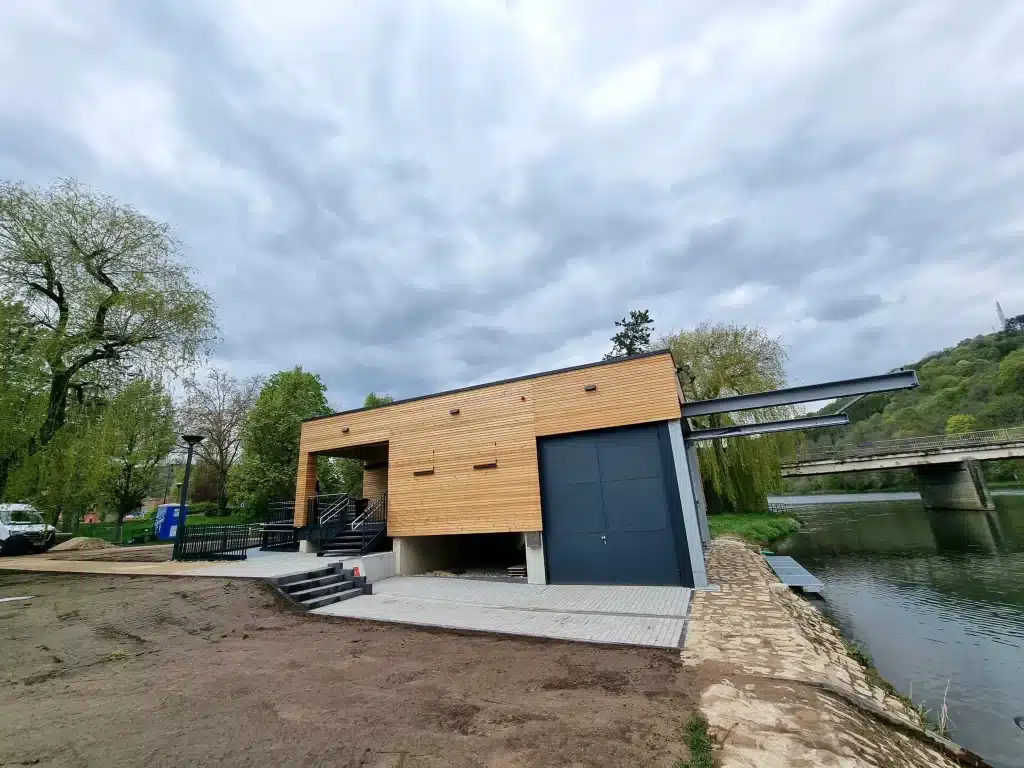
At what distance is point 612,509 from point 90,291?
18.4 m

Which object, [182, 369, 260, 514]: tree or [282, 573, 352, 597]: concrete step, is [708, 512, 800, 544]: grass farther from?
[182, 369, 260, 514]: tree

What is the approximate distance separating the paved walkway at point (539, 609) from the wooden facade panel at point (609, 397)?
12.2 feet

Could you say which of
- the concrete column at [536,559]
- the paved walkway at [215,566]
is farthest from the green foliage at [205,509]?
the concrete column at [536,559]

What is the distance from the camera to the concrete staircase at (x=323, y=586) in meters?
9.25

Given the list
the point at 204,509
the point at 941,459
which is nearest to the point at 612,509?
the point at 941,459

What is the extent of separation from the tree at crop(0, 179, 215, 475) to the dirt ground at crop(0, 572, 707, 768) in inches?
395

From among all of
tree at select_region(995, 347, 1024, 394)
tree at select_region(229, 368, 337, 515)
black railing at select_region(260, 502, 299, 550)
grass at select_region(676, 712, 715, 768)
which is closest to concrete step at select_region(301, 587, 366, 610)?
black railing at select_region(260, 502, 299, 550)

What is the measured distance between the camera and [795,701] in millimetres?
4066

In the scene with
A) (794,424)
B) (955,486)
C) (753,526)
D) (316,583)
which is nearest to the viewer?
(316,583)

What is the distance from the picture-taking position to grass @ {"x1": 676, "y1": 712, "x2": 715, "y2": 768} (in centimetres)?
313

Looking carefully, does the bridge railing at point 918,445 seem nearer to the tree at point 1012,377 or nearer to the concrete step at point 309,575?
the concrete step at point 309,575

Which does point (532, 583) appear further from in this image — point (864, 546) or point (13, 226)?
point (13, 226)

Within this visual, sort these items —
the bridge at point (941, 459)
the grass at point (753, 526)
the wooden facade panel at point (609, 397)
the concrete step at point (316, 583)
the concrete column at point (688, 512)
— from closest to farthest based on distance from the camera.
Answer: the concrete column at point (688, 512) < the concrete step at point (316, 583) < the wooden facade panel at point (609, 397) < the grass at point (753, 526) < the bridge at point (941, 459)

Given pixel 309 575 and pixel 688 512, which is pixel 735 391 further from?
pixel 309 575
